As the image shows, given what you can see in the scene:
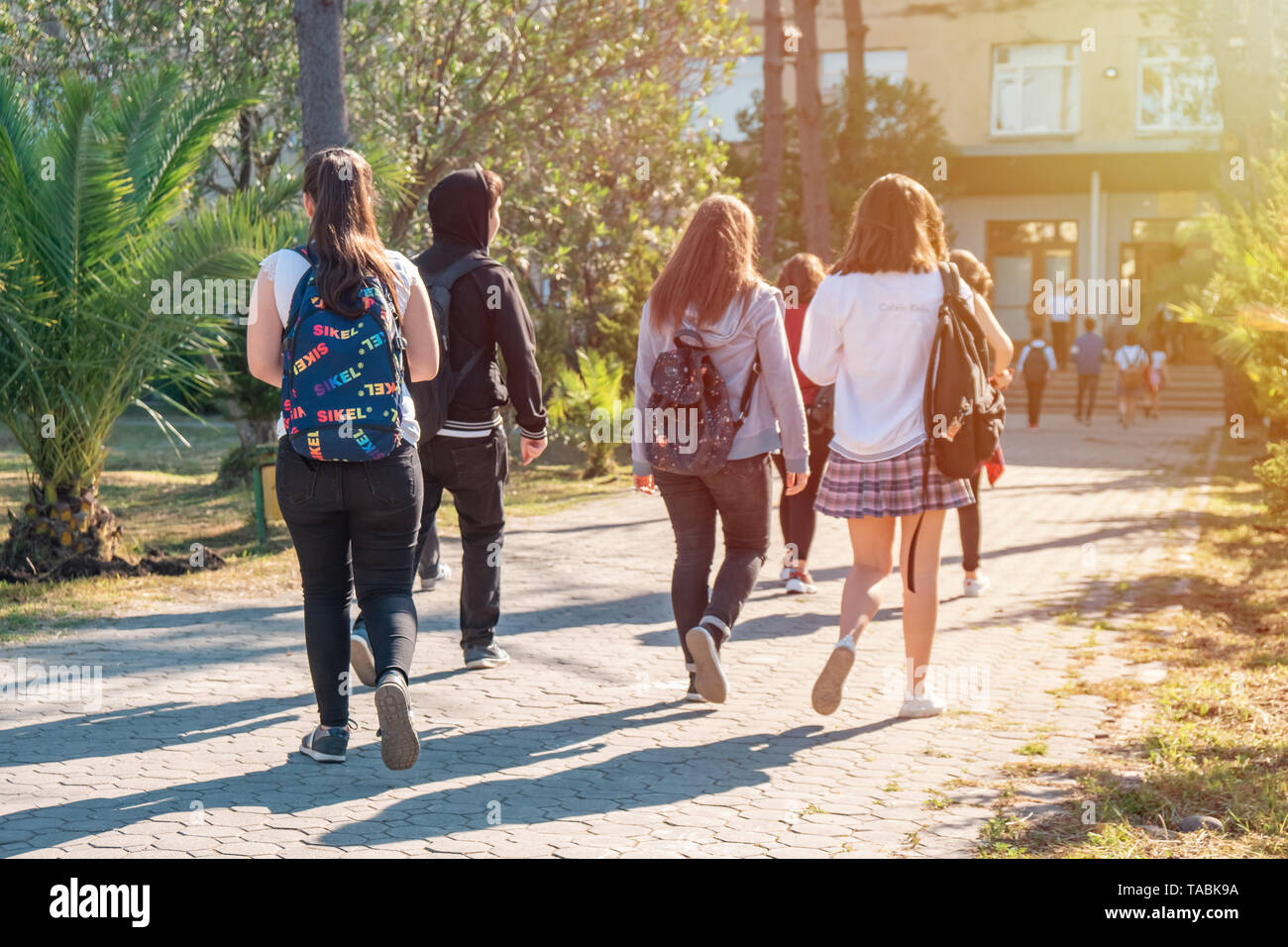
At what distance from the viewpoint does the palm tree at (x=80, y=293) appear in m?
8.34

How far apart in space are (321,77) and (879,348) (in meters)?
6.03

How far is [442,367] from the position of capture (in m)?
5.97

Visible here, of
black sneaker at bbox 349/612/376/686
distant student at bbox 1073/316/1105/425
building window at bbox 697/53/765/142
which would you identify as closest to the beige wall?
building window at bbox 697/53/765/142

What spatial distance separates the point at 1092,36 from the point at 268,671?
35166 mm

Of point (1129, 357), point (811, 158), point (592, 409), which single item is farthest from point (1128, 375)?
point (592, 409)

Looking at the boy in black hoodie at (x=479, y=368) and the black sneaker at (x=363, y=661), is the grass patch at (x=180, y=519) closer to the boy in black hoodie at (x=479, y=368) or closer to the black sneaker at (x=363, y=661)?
the boy in black hoodie at (x=479, y=368)

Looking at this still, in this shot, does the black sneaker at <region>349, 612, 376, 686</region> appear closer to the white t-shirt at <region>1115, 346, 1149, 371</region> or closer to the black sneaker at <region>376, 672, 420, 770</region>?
the black sneaker at <region>376, 672, 420, 770</region>

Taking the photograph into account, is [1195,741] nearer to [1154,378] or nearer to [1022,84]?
[1154,378]

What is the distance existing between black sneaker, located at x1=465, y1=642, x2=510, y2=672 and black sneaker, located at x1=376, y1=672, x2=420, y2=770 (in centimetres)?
194

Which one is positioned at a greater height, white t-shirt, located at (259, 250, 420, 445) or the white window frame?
the white window frame

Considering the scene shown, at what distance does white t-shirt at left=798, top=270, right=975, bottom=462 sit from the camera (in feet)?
17.7

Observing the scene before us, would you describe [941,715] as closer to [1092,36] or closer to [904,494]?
[904,494]

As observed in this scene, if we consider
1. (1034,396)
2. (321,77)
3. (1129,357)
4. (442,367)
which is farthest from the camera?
(1129,357)

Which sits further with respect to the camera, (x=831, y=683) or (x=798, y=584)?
(x=798, y=584)
